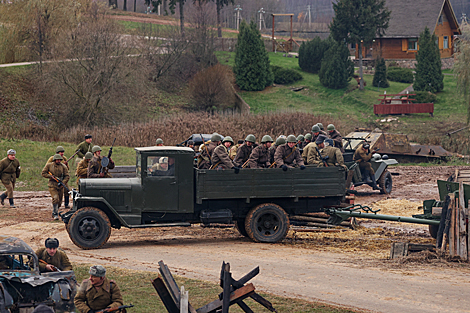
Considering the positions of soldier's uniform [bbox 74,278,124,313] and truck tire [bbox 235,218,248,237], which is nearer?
soldier's uniform [bbox 74,278,124,313]

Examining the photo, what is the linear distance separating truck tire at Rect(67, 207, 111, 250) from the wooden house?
5285 centimetres

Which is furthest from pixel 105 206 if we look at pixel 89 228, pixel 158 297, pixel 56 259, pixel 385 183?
pixel 385 183

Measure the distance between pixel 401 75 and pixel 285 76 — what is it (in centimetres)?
1110

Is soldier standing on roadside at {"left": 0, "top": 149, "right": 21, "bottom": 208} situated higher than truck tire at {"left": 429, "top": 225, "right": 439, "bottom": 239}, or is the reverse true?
soldier standing on roadside at {"left": 0, "top": 149, "right": 21, "bottom": 208}

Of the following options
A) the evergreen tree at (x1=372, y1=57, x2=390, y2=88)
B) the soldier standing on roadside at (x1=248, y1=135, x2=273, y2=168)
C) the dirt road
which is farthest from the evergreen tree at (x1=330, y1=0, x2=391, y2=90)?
the soldier standing on roadside at (x1=248, y1=135, x2=273, y2=168)

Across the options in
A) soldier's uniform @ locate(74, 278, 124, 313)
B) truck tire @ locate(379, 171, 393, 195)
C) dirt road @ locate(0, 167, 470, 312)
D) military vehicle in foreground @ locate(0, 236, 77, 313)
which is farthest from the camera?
truck tire @ locate(379, 171, 393, 195)

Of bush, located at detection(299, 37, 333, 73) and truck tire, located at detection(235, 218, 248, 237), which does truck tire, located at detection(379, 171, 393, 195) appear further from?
bush, located at detection(299, 37, 333, 73)

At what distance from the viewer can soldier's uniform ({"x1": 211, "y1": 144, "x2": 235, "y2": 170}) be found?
13.8 m

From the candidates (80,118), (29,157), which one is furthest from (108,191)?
(80,118)

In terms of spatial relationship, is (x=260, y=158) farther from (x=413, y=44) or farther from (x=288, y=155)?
(x=413, y=44)

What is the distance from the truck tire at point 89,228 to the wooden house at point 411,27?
52.9 m

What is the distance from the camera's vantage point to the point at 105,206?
1312 cm

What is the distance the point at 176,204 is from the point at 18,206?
24.1ft

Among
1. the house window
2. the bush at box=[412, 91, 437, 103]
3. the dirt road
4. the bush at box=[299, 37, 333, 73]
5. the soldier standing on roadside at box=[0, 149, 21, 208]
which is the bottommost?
the dirt road
